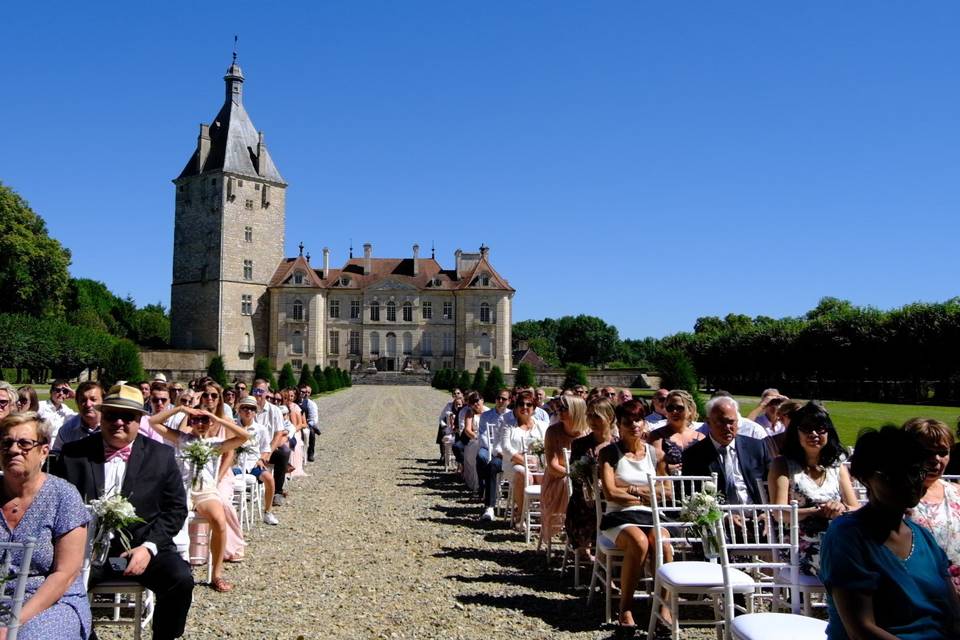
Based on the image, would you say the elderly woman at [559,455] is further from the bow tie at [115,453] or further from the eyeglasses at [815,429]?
the bow tie at [115,453]

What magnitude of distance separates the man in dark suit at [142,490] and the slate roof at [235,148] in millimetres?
57582

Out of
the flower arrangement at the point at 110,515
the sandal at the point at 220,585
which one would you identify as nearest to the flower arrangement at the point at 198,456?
the sandal at the point at 220,585

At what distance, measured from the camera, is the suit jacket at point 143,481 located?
4297 millimetres

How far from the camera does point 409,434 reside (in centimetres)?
2112

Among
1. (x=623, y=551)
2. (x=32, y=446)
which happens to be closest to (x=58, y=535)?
(x=32, y=446)

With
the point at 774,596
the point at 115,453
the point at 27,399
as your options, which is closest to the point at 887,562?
the point at 774,596

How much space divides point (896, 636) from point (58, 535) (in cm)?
307

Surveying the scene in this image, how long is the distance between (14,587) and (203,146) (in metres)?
62.0

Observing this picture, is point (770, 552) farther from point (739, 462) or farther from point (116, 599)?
point (116, 599)

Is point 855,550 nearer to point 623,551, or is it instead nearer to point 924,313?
point 623,551

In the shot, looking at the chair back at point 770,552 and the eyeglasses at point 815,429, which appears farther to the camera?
the eyeglasses at point 815,429

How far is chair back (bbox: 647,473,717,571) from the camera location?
4.77 m

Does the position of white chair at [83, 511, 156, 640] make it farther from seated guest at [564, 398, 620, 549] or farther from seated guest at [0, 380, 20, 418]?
seated guest at [564, 398, 620, 549]

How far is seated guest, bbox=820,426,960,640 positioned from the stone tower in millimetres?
58584
